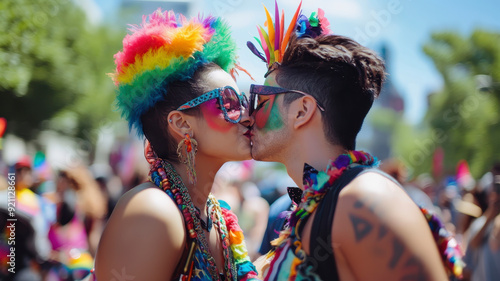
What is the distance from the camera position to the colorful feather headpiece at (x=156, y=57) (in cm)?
244

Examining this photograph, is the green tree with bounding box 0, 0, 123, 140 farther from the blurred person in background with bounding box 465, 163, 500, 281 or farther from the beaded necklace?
the blurred person in background with bounding box 465, 163, 500, 281

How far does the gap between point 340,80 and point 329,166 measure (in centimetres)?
47

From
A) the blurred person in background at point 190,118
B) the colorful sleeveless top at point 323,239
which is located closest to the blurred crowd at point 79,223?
the blurred person in background at point 190,118

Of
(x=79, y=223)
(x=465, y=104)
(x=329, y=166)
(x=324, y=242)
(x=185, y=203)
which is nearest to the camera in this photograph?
(x=324, y=242)

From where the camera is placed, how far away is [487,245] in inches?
179

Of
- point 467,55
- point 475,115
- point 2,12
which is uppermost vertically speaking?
point 2,12

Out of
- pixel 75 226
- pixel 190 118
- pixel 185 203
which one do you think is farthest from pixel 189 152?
pixel 75 226

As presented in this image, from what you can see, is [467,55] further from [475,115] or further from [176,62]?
[176,62]

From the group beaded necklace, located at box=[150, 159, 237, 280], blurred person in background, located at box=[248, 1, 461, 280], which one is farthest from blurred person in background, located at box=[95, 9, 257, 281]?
blurred person in background, located at box=[248, 1, 461, 280]

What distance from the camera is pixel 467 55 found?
23.3m

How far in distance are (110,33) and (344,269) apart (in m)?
25.4

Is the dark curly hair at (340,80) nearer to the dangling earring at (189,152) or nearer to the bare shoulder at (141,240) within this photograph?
the dangling earring at (189,152)

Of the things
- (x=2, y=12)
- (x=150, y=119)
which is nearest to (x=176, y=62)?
(x=150, y=119)

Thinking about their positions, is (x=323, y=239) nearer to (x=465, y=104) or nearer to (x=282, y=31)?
(x=282, y=31)
